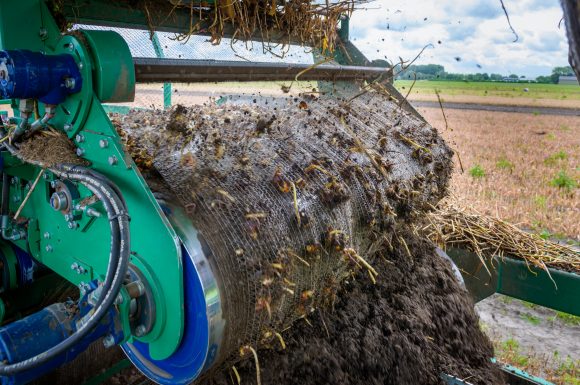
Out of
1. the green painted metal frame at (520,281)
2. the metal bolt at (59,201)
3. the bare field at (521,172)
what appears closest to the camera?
the metal bolt at (59,201)

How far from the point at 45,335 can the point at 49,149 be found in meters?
0.51

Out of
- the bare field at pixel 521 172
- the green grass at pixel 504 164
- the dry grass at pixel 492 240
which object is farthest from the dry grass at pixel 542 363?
the green grass at pixel 504 164

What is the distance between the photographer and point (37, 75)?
1386 mm

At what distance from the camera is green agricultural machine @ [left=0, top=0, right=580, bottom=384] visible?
4.34 ft

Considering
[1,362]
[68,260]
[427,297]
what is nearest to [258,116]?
[68,260]

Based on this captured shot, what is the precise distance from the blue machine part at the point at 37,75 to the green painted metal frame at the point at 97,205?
28 millimetres

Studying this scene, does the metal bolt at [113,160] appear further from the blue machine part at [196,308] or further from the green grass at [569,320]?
the green grass at [569,320]

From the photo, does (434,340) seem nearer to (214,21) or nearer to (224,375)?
(224,375)

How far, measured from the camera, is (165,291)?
1372 millimetres

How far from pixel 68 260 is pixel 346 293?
106cm

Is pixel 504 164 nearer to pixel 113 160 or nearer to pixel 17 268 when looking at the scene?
pixel 17 268

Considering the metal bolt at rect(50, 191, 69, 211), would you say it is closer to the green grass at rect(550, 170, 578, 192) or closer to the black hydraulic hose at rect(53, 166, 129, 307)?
the black hydraulic hose at rect(53, 166, 129, 307)

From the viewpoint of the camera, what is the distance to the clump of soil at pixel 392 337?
1854 millimetres

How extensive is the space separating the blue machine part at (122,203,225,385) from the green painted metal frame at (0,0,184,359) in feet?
0.08
